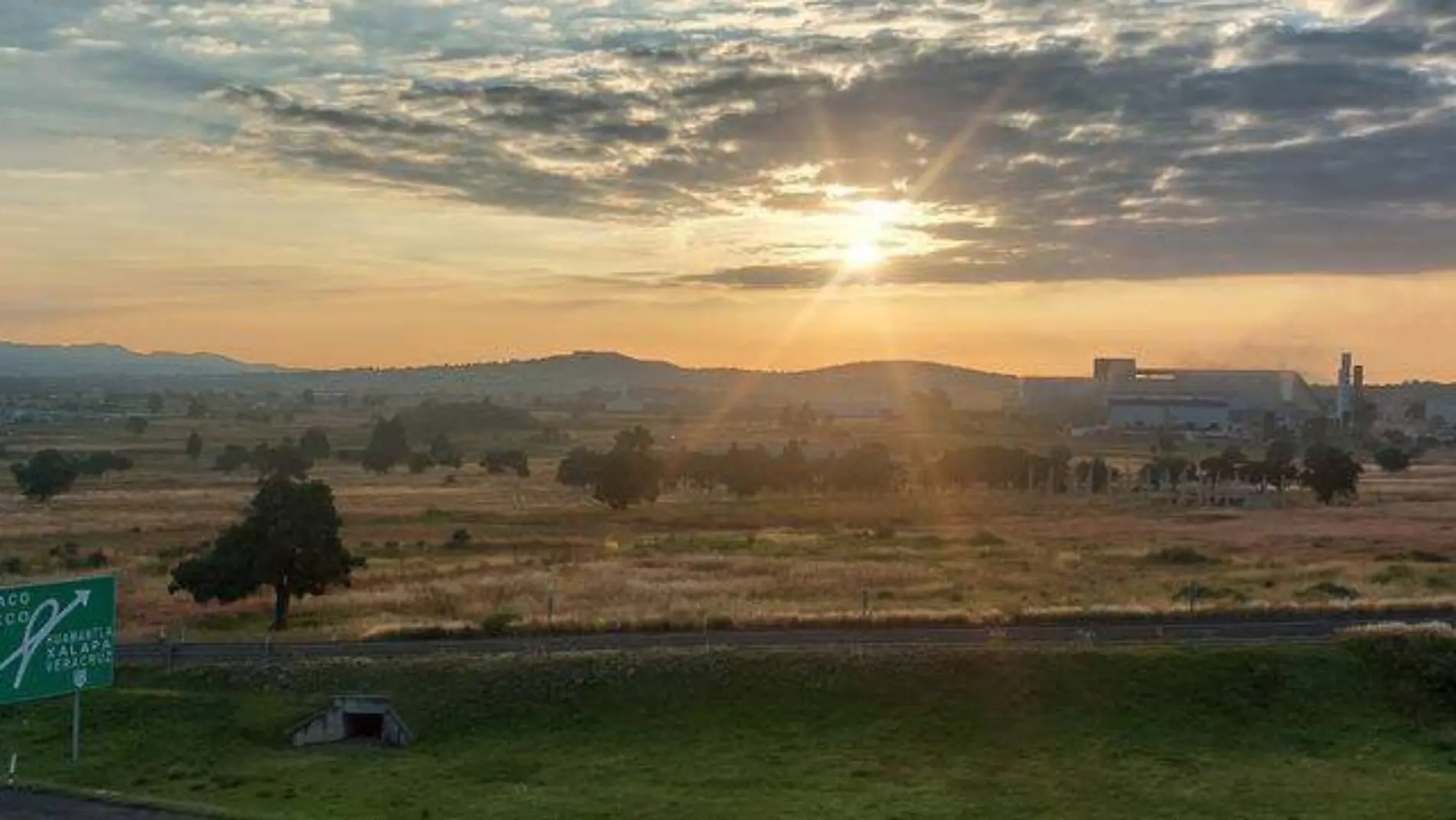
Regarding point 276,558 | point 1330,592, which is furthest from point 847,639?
point 276,558

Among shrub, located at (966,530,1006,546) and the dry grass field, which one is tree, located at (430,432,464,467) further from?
shrub, located at (966,530,1006,546)

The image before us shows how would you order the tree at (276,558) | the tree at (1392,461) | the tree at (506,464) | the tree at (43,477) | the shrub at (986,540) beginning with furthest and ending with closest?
the tree at (1392,461) → the tree at (506,464) → the tree at (43,477) → the shrub at (986,540) → the tree at (276,558)

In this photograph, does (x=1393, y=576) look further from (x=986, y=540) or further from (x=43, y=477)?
(x=43, y=477)

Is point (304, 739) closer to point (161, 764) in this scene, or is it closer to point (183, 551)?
point (161, 764)

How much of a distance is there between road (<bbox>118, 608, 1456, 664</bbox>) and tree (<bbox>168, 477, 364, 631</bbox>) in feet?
32.6

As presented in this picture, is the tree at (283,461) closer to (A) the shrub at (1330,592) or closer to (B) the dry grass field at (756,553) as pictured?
(B) the dry grass field at (756,553)

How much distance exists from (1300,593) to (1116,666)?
72.1 feet

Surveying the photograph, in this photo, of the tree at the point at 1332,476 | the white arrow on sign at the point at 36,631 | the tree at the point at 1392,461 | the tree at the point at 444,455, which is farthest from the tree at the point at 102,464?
the tree at the point at 1392,461

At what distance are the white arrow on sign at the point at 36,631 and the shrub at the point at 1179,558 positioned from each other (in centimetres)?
5238

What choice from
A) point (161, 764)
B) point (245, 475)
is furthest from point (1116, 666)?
point (245, 475)

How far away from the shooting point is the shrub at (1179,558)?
68875 mm

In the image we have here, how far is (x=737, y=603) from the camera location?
5062 cm

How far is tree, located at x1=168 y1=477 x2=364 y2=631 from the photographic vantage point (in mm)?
51781

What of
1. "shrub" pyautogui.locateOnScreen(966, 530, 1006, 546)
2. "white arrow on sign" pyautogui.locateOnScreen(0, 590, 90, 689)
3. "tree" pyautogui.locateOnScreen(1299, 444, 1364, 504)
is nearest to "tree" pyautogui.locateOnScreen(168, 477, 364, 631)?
"white arrow on sign" pyautogui.locateOnScreen(0, 590, 90, 689)
